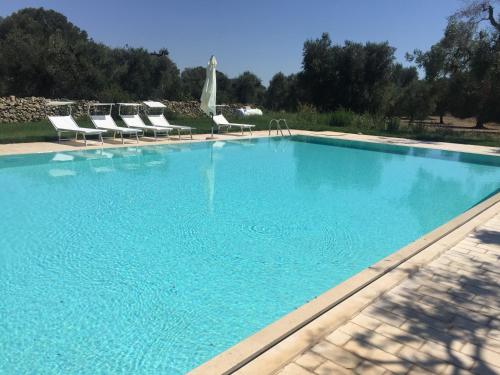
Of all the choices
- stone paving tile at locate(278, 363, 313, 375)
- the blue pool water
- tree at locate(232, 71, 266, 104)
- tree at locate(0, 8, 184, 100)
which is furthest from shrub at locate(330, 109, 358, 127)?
tree at locate(232, 71, 266, 104)

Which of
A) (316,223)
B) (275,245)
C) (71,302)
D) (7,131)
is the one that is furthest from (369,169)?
(7,131)

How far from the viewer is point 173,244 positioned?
4617 mm

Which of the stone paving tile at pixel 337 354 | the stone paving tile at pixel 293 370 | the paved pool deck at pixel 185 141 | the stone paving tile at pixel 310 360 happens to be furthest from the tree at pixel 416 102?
the stone paving tile at pixel 293 370

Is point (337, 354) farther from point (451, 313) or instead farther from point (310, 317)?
point (451, 313)

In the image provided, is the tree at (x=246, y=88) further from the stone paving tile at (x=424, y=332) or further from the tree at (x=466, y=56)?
the stone paving tile at (x=424, y=332)

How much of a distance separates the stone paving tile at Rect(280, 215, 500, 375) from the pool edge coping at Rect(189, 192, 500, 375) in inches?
2.8

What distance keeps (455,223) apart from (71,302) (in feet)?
13.9

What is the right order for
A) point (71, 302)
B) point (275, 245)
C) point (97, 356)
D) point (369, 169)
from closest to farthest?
1. point (97, 356)
2. point (71, 302)
3. point (275, 245)
4. point (369, 169)

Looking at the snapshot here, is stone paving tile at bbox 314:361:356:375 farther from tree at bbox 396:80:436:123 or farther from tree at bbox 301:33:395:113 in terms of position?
tree at bbox 396:80:436:123

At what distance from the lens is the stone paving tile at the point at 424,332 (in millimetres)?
2219

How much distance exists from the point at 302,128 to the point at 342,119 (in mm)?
2473

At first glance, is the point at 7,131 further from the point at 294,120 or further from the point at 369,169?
the point at 294,120

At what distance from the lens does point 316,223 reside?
5676 mm

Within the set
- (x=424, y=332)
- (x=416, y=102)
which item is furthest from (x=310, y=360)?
(x=416, y=102)
